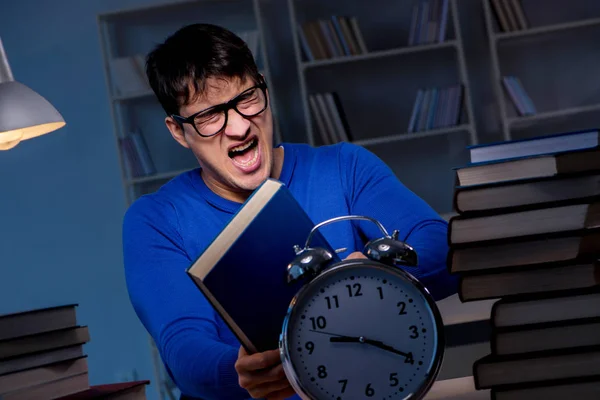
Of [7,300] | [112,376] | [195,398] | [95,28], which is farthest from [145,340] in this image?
[195,398]

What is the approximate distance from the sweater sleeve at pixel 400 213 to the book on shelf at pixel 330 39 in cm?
287

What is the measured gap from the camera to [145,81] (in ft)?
15.5

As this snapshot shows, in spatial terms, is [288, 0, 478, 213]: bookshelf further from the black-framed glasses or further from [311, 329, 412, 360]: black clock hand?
[311, 329, 412, 360]: black clock hand

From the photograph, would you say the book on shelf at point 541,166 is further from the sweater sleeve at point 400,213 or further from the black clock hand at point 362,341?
the black clock hand at point 362,341

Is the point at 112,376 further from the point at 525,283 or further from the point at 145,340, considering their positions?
the point at 525,283

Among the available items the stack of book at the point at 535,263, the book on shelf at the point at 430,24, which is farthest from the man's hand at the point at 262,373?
the book on shelf at the point at 430,24

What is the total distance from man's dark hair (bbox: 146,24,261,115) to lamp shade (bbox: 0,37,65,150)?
0.83 metres

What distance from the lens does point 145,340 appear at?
5129 millimetres

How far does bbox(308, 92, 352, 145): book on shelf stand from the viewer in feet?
15.0

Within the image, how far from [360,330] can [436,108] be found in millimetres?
3746

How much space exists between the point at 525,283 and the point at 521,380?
0.13 meters

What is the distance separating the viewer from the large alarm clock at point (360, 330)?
36.6 inches

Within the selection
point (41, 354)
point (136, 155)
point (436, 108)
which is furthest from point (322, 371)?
point (136, 155)

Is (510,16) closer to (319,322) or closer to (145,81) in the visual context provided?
(145,81)
